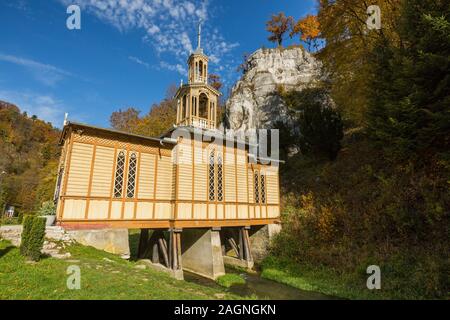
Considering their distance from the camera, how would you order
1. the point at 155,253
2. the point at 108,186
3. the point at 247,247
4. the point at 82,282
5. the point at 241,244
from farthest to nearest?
the point at 241,244 → the point at 247,247 → the point at 155,253 → the point at 108,186 → the point at 82,282

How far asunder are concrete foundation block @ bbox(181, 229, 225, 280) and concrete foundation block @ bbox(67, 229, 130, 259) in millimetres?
5084

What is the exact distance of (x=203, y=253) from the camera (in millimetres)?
15625

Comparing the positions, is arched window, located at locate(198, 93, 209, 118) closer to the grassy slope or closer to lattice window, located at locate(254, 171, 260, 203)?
lattice window, located at locate(254, 171, 260, 203)

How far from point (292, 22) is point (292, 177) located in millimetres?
37539

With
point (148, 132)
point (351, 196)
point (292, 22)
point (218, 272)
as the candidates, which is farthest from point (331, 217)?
point (292, 22)

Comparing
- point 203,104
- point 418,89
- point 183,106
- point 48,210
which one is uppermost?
point 203,104

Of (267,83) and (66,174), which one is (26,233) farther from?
(267,83)

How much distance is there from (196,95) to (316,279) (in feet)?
43.3

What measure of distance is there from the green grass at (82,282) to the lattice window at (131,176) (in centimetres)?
415

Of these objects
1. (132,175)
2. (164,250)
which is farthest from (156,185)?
(164,250)

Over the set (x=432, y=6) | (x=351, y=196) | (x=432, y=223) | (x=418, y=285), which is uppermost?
(x=432, y=6)

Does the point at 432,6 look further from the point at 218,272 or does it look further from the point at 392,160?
the point at 218,272

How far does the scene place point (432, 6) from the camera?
39.7 feet

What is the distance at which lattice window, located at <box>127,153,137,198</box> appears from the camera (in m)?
12.9
